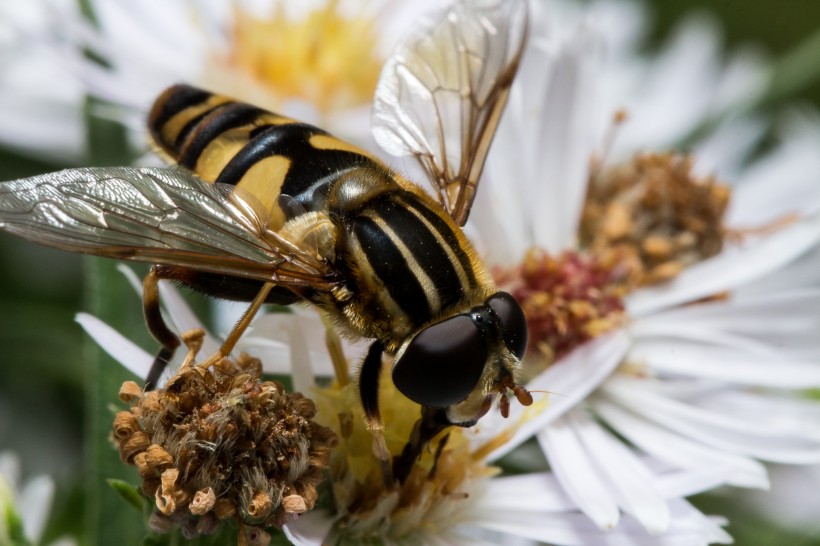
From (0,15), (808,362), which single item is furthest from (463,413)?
(0,15)

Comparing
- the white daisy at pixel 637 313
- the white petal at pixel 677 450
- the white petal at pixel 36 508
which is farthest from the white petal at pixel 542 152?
the white petal at pixel 36 508

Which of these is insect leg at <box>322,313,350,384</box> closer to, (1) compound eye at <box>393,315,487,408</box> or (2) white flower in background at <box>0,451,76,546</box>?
(1) compound eye at <box>393,315,487,408</box>

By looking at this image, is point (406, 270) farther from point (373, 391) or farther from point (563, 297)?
point (563, 297)

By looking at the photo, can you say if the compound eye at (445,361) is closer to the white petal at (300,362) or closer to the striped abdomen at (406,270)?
the striped abdomen at (406,270)

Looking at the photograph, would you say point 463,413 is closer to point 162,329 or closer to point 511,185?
point 162,329

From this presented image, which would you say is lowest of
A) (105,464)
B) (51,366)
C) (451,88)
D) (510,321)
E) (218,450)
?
(51,366)

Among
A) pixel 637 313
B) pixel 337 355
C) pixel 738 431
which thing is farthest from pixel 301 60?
pixel 738 431

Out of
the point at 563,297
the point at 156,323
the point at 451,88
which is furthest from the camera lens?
the point at 563,297
